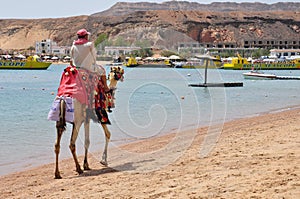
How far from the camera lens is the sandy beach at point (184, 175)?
23.7ft

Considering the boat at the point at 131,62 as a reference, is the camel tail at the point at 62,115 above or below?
below

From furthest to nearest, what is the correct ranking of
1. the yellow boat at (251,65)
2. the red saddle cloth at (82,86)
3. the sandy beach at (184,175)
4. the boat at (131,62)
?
the yellow boat at (251,65)
the boat at (131,62)
the red saddle cloth at (82,86)
the sandy beach at (184,175)

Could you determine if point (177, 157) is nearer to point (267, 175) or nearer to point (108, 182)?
point (108, 182)

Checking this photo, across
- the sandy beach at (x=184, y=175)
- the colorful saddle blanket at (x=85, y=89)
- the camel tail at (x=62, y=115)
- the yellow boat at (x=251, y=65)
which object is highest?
the colorful saddle blanket at (x=85, y=89)

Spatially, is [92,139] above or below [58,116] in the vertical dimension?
below

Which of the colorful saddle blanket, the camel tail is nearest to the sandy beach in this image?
the camel tail

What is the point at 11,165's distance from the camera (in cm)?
1232

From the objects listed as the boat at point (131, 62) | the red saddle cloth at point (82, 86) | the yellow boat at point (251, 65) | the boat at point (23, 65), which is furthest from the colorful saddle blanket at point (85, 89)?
the boat at point (23, 65)

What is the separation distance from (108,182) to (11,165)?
447cm

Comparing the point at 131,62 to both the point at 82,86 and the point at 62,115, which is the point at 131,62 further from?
the point at 62,115

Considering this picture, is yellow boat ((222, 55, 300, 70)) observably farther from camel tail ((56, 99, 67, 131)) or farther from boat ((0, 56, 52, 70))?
camel tail ((56, 99, 67, 131))

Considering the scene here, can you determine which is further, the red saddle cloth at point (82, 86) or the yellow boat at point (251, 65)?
the yellow boat at point (251, 65)

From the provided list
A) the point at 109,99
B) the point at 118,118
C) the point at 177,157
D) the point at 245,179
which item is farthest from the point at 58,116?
the point at 118,118

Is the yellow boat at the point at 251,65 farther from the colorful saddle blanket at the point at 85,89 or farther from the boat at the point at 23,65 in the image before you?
the colorful saddle blanket at the point at 85,89
